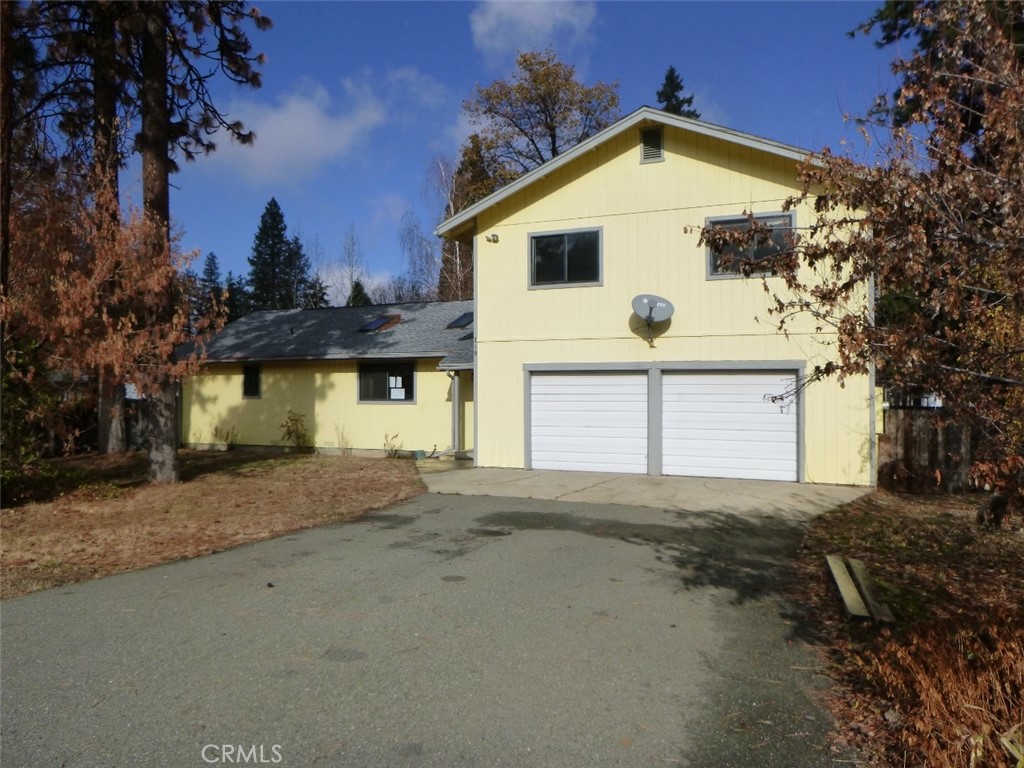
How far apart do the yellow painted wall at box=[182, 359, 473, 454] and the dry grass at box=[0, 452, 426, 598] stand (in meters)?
1.87

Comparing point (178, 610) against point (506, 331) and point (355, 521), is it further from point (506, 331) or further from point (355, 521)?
point (506, 331)

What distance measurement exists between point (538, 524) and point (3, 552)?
20.0ft

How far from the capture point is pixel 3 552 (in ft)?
26.4

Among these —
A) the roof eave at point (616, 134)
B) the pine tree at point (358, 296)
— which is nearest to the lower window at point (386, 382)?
the roof eave at point (616, 134)

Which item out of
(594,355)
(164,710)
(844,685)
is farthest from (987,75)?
(594,355)

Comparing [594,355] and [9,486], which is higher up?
[594,355]

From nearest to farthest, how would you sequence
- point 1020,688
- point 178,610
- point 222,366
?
point 1020,688, point 178,610, point 222,366

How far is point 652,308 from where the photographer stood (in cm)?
1388

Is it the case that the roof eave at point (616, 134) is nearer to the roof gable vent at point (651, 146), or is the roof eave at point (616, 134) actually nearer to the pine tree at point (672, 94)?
the roof gable vent at point (651, 146)

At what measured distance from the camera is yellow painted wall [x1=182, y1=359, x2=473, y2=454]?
59.8 feet

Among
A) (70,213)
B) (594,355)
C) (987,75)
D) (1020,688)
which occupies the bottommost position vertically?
(1020,688)

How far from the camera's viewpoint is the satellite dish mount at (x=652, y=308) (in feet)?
45.4

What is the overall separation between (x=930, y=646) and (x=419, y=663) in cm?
308

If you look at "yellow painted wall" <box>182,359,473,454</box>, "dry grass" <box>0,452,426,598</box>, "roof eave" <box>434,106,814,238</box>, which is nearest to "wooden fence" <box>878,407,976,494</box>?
"roof eave" <box>434,106,814,238</box>
